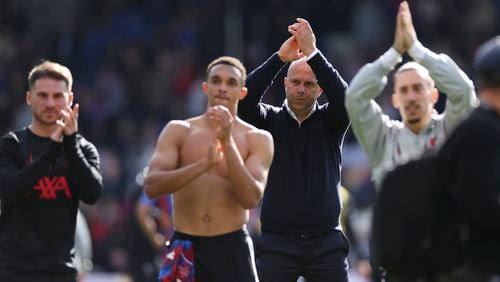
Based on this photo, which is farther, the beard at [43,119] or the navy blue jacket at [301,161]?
the navy blue jacket at [301,161]

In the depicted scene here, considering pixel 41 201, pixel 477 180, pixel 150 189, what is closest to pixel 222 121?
pixel 150 189

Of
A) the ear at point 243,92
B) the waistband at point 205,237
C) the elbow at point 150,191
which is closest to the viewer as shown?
the elbow at point 150,191

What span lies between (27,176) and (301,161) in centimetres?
210

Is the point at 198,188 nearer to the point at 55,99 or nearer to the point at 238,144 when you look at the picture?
the point at 238,144

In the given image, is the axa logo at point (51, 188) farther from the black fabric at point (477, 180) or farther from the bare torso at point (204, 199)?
the black fabric at point (477, 180)

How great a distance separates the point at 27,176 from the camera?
9.73m

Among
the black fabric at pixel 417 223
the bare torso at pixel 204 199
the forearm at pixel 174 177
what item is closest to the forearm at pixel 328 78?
the bare torso at pixel 204 199

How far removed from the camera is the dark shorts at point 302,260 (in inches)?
401

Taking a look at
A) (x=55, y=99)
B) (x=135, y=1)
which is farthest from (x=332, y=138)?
(x=135, y=1)

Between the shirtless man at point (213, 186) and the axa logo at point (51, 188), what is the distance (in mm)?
977

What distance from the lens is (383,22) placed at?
20359 millimetres

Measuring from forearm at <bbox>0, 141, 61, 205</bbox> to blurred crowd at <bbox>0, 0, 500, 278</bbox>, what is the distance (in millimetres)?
7161

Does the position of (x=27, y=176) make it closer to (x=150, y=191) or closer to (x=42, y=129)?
(x=42, y=129)

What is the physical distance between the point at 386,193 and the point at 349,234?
6863 millimetres
